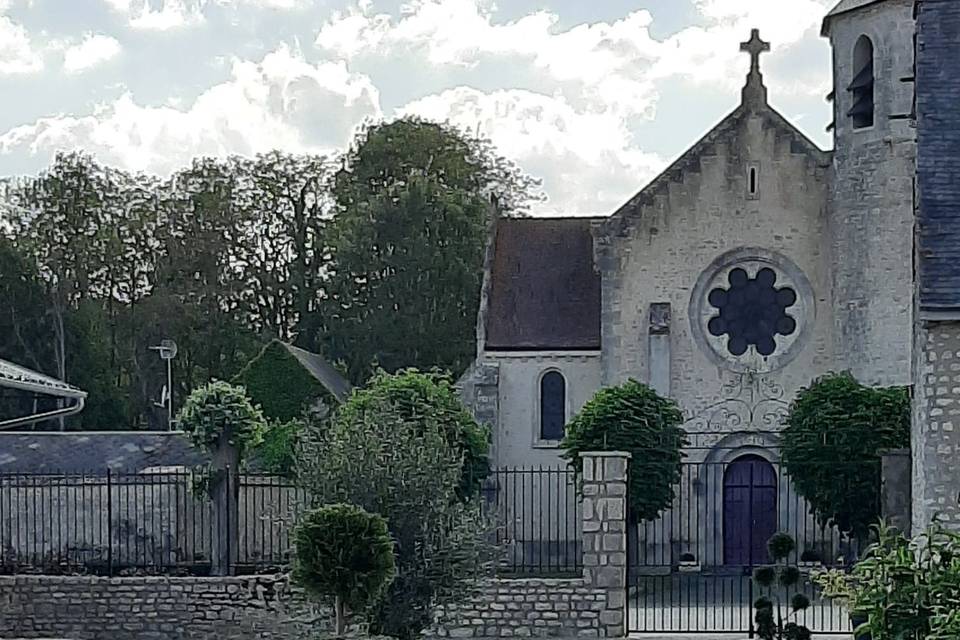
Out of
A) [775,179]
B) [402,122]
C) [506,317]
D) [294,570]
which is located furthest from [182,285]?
[294,570]

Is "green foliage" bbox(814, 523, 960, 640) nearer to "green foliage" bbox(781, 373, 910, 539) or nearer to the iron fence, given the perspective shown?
"green foliage" bbox(781, 373, 910, 539)

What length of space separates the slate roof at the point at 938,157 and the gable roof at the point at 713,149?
422 inches

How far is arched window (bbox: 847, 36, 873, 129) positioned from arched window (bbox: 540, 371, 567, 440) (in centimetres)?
798

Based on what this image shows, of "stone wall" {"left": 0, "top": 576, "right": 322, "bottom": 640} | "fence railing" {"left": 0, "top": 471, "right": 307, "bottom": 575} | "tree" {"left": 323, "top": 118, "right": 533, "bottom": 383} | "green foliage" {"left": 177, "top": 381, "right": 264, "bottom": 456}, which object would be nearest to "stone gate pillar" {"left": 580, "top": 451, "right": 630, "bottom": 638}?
"stone wall" {"left": 0, "top": 576, "right": 322, "bottom": 640}

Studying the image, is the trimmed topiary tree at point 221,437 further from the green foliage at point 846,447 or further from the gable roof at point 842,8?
the gable roof at point 842,8

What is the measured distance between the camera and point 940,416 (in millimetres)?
18938

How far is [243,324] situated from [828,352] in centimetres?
2399

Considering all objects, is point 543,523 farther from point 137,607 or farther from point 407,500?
point 407,500

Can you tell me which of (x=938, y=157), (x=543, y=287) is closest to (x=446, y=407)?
(x=543, y=287)

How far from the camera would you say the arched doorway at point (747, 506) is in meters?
31.4

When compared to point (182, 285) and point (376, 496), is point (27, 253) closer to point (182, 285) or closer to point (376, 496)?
point (182, 285)

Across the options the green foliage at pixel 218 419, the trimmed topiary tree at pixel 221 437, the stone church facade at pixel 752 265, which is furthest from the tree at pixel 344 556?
the stone church facade at pixel 752 265

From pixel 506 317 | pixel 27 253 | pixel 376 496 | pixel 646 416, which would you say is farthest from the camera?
pixel 27 253

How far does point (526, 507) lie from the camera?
32.7 m
